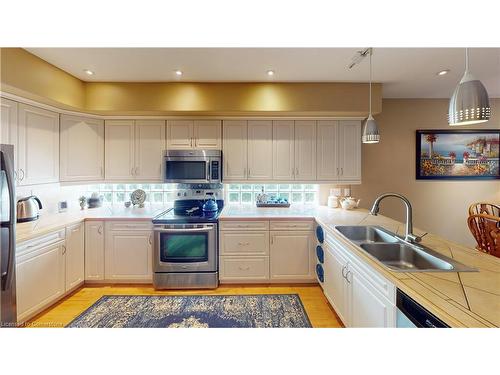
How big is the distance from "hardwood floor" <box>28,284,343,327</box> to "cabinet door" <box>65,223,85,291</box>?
0.17 metres

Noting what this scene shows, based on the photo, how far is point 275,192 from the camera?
11.9 feet

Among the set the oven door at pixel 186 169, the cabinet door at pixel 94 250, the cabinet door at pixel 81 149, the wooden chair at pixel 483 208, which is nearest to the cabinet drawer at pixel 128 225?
the cabinet door at pixel 94 250

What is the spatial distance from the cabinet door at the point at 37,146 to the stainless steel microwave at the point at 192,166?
1204 millimetres

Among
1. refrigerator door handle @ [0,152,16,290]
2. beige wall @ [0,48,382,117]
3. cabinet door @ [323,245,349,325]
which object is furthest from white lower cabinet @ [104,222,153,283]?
cabinet door @ [323,245,349,325]

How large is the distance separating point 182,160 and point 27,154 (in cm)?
153

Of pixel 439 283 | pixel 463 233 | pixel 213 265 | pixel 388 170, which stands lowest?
pixel 213 265

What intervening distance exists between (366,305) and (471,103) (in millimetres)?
1302

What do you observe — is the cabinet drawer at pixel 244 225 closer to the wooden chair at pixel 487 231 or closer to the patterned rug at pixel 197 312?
the patterned rug at pixel 197 312

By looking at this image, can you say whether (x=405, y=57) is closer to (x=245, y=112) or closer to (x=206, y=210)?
(x=245, y=112)

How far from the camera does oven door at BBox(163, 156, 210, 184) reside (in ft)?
10.3

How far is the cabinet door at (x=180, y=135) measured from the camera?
3.22 metres

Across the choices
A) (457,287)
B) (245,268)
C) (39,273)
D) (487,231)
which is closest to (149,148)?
(39,273)

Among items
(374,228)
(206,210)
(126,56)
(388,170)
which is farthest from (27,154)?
(388,170)

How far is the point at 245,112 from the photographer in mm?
2992
